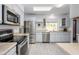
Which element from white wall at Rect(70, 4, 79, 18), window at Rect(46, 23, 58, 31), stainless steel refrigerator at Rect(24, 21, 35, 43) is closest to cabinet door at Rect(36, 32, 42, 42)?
stainless steel refrigerator at Rect(24, 21, 35, 43)

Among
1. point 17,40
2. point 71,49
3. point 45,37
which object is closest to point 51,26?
point 45,37

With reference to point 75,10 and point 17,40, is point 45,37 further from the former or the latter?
point 17,40

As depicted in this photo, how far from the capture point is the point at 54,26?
30.8 feet

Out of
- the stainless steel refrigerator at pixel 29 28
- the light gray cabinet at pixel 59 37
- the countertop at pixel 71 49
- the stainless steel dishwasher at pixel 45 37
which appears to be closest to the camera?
the countertop at pixel 71 49

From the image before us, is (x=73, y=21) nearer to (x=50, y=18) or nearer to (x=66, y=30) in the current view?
(x=66, y=30)

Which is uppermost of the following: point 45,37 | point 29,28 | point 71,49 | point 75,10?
point 75,10

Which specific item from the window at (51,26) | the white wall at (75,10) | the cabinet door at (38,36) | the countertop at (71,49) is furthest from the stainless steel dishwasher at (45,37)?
the countertop at (71,49)

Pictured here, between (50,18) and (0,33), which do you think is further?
(50,18)

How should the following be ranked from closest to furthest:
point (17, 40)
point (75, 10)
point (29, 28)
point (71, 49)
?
point (71, 49)
point (17, 40)
point (75, 10)
point (29, 28)

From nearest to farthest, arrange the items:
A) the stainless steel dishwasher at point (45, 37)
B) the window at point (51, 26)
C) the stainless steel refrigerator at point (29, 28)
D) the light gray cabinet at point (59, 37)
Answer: the stainless steel refrigerator at point (29, 28) → the light gray cabinet at point (59, 37) → the stainless steel dishwasher at point (45, 37) → the window at point (51, 26)

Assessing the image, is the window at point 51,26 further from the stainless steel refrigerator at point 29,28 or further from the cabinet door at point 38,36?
the stainless steel refrigerator at point 29,28
